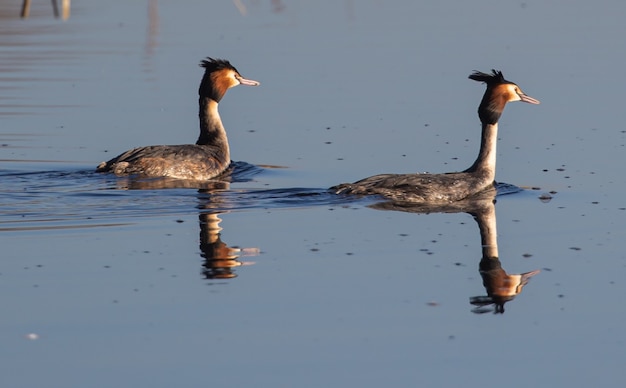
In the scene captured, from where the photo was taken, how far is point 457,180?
13.1m

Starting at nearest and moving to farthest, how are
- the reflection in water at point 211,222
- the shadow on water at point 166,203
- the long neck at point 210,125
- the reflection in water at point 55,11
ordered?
the reflection in water at point 211,222 → the shadow on water at point 166,203 → the long neck at point 210,125 → the reflection in water at point 55,11

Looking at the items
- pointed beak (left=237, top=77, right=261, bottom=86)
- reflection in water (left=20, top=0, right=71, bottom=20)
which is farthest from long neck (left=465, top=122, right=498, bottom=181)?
reflection in water (left=20, top=0, right=71, bottom=20)

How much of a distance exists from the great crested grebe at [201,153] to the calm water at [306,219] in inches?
12.8

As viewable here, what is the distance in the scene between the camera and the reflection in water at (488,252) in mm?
9000

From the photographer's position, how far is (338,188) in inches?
501

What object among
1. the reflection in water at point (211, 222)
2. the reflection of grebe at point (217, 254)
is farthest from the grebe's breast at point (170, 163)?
the reflection of grebe at point (217, 254)

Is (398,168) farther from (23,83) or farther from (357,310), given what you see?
(23,83)

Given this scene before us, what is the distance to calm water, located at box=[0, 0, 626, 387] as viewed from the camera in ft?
25.1

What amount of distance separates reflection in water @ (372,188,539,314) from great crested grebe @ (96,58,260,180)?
9.90ft

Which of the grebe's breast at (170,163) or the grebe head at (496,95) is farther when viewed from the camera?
the grebe's breast at (170,163)

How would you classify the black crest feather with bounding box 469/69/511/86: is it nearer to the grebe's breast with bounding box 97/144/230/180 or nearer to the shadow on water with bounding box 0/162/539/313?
the shadow on water with bounding box 0/162/539/313

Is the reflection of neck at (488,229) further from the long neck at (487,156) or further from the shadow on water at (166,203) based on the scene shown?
the long neck at (487,156)

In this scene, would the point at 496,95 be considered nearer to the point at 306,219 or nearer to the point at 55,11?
the point at 306,219

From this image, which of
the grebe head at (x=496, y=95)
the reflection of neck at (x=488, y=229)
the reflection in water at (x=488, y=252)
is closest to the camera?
the reflection in water at (x=488, y=252)
